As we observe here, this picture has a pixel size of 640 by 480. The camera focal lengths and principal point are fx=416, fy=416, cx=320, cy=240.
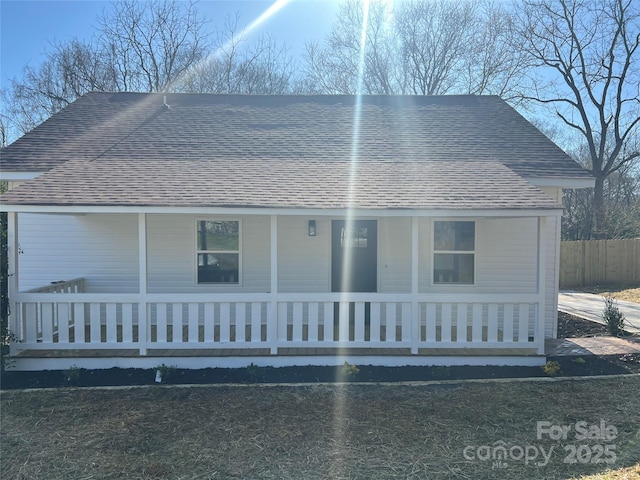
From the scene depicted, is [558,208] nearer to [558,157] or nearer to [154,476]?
[558,157]

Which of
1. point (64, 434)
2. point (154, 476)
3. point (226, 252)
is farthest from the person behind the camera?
point (226, 252)

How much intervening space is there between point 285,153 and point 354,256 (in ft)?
8.20

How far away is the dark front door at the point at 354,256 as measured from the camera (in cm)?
807

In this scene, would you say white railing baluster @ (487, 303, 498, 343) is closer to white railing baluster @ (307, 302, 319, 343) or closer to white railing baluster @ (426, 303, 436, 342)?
white railing baluster @ (426, 303, 436, 342)

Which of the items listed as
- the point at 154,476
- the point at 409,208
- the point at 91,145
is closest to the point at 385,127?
→ the point at 409,208

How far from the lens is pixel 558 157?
26.9 ft

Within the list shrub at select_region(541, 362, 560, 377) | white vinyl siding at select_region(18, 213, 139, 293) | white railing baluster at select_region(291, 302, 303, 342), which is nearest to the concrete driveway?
shrub at select_region(541, 362, 560, 377)

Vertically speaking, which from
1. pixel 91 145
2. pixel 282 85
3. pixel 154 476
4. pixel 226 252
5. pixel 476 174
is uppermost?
pixel 282 85

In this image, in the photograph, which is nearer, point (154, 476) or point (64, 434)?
point (154, 476)

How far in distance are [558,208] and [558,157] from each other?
2881 millimetres

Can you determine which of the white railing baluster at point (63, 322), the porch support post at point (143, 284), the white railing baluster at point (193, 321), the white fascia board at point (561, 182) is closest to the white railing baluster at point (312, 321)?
the white railing baluster at point (193, 321)

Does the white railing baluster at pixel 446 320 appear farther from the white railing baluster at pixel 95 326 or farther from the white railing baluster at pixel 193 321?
the white railing baluster at pixel 95 326

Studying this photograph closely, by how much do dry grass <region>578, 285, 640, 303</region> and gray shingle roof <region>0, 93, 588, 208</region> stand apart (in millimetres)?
7783

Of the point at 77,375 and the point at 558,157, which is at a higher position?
the point at 558,157
